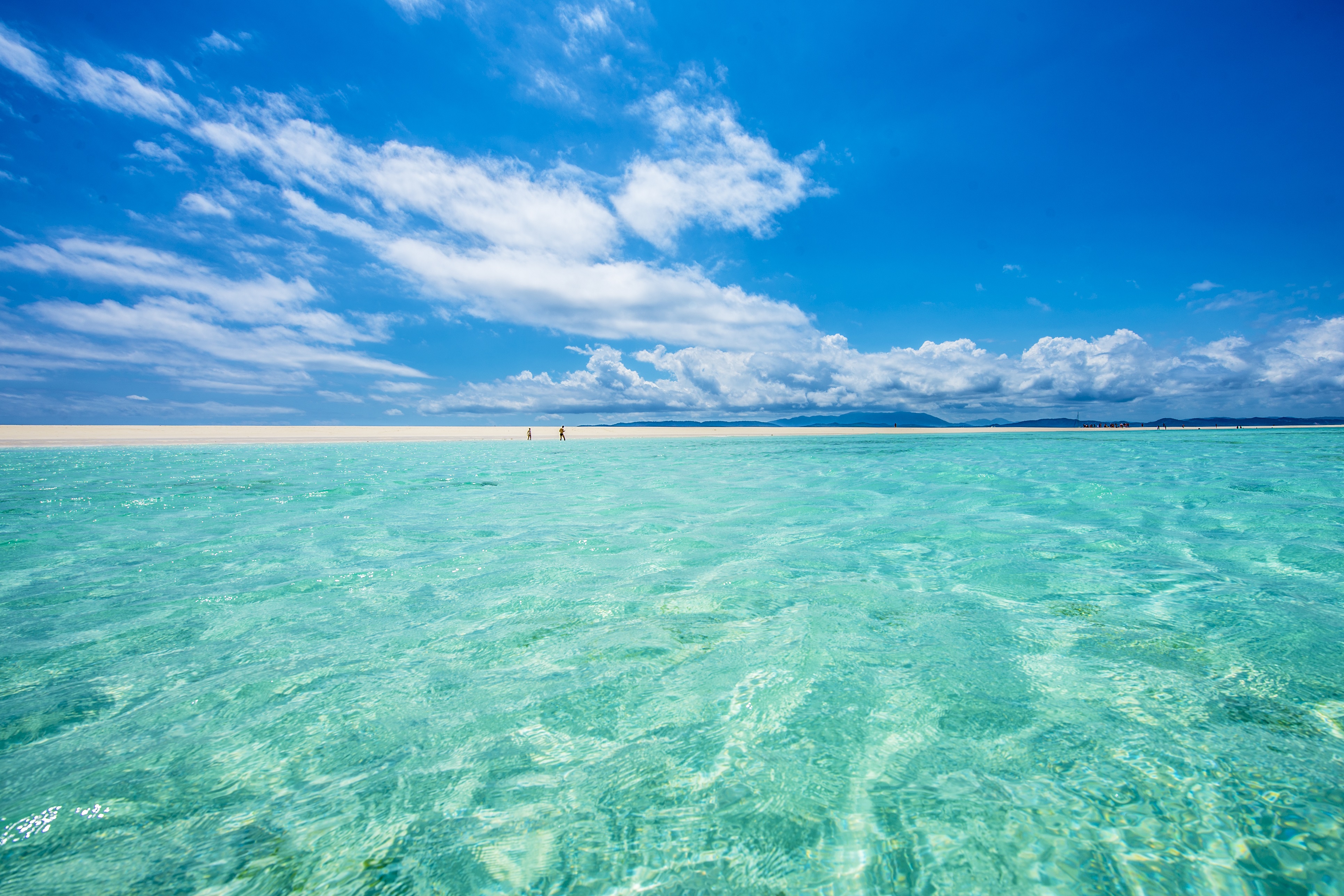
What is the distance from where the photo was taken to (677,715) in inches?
146

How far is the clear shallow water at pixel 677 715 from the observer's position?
2523mm

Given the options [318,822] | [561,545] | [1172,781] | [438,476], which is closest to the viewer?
[318,822]

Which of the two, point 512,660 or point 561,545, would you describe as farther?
point 561,545

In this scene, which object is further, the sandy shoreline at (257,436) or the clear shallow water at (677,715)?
the sandy shoreline at (257,436)

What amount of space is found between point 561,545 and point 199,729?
213 inches

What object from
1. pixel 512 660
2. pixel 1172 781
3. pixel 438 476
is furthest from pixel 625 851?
pixel 438 476

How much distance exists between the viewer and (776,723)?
360 centimetres

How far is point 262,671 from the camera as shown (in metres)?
4.45

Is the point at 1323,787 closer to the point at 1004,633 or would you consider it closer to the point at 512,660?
→ the point at 1004,633

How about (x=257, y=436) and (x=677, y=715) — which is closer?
(x=677, y=715)

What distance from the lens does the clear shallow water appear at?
2523mm

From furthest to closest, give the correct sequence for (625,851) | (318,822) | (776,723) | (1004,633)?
(1004,633), (776,723), (318,822), (625,851)

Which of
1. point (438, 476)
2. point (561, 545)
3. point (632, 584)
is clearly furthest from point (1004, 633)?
point (438, 476)

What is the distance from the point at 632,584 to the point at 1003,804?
4.47m
